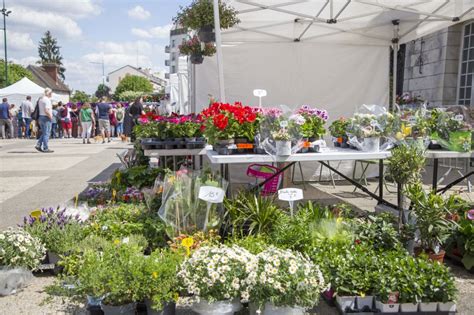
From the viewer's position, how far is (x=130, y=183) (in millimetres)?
6234

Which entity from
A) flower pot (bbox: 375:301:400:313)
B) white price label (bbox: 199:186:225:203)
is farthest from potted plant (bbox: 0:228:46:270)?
flower pot (bbox: 375:301:400:313)

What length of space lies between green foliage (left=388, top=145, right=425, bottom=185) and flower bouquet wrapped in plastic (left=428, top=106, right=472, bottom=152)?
0.89 metres

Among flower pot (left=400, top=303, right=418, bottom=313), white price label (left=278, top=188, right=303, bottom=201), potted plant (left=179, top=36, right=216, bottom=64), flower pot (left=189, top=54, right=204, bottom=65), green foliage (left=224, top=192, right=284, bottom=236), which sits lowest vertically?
flower pot (left=400, top=303, right=418, bottom=313)

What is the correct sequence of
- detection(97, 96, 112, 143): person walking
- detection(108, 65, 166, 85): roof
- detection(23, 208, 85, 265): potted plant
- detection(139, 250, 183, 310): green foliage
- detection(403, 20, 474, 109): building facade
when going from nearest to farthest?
detection(139, 250, 183, 310): green foliage → detection(23, 208, 85, 265): potted plant → detection(403, 20, 474, 109): building facade → detection(97, 96, 112, 143): person walking → detection(108, 65, 166, 85): roof

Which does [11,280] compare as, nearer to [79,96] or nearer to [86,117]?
[86,117]

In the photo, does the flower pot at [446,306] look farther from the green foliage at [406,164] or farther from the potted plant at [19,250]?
the potted plant at [19,250]

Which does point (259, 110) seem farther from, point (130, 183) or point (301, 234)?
point (130, 183)

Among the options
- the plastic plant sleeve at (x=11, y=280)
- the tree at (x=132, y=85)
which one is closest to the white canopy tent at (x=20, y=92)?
the plastic plant sleeve at (x=11, y=280)

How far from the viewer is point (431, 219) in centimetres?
402

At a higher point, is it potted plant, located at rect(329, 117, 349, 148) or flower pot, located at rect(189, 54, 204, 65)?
flower pot, located at rect(189, 54, 204, 65)

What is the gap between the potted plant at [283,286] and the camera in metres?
2.83

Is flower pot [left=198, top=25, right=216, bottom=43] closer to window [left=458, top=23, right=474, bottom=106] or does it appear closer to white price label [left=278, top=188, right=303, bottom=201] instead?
white price label [left=278, top=188, right=303, bottom=201]

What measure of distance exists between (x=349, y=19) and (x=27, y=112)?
16.5 metres

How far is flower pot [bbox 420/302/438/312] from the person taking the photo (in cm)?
309
